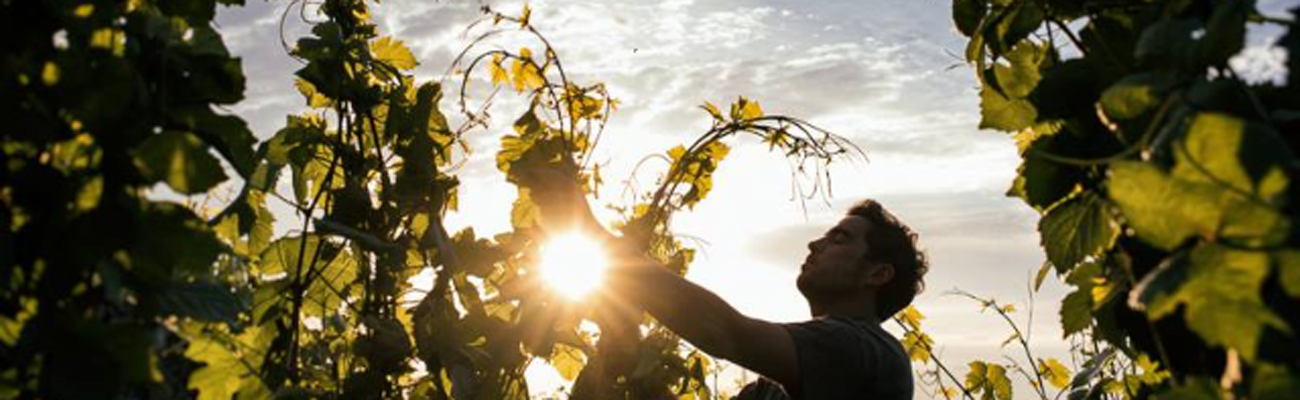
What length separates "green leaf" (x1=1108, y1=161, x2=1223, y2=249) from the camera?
2.89 feet

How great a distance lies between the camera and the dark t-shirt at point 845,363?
9.73 feet

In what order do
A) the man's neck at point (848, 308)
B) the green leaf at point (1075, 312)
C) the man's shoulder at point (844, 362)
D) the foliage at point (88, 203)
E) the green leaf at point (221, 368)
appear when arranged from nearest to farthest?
the foliage at point (88, 203) → the green leaf at point (1075, 312) → the green leaf at point (221, 368) → the man's shoulder at point (844, 362) → the man's neck at point (848, 308)

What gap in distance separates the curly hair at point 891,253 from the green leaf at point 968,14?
85.7 inches

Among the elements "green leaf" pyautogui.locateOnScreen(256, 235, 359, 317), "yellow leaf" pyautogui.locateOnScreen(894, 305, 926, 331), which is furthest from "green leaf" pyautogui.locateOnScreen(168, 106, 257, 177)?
"yellow leaf" pyautogui.locateOnScreen(894, 305, 926, 331)

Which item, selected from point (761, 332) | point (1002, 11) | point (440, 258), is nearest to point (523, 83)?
point (440, 258)

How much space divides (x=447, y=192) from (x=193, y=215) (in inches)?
60.5

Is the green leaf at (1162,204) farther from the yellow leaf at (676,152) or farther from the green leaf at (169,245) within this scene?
the yellow leaf at (676,152)

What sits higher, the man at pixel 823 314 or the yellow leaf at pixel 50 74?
the yellow leaf at pixel 50 74

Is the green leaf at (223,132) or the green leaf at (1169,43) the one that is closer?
the green leaf at (1169,43)

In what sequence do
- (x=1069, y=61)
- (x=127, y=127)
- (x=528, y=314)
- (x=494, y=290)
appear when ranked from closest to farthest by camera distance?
(x=127, y=127) < (x=1069, y=61) < (x=528, y=314) < (x=494, y=290)

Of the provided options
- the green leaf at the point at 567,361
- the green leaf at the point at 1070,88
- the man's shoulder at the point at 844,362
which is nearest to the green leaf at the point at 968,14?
the green leaf at the point at 1070,88

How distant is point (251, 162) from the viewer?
155 cm

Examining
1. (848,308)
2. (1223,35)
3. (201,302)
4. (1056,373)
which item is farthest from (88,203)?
(1056,373)

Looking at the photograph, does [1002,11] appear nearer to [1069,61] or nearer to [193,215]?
[1069,61]
